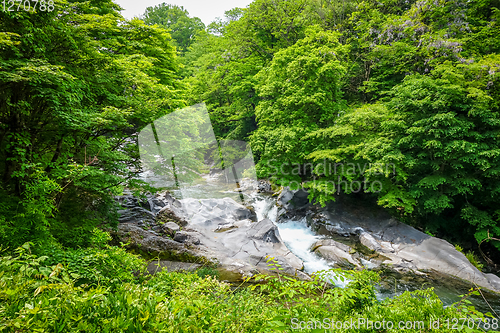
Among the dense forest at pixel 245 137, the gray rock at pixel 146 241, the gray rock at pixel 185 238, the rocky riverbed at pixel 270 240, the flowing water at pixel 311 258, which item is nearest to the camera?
the dense forest at pixel 245 137

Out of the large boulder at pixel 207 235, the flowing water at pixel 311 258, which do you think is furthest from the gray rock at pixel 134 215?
the flowing water at pixel 311 258

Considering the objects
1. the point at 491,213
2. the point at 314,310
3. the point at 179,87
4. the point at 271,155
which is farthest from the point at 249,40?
the point at 314,310

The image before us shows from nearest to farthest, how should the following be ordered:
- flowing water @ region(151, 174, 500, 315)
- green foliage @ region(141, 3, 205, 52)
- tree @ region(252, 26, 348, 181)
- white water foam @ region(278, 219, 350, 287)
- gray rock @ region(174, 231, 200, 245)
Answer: flowing water @ region(151, 174, 500, 315)
gray rock @ region(174, 231, 200, 245)
white water foam @ region(278, 219, 350, 287)
tree @ region(252, 26, 348, 181)
green foliage @ region(141, 3, 205, 52)

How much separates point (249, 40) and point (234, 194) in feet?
41.8

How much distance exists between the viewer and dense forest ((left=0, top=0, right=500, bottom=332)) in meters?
2.48

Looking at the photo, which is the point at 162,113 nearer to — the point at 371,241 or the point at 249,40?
the point at 371,241

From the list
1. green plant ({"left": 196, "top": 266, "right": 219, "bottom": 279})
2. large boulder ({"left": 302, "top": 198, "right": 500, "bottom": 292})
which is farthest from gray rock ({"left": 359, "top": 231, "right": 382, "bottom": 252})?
green plant ({"left": 196, "top": 266, "right": 219, "bottom": 279})

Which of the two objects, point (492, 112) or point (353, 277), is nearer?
point (353, 277)

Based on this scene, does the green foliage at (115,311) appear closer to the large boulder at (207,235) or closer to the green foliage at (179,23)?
the large boulder at (207,235)

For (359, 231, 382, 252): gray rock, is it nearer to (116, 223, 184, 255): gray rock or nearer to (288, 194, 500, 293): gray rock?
(288, 194, 500, 293): gray rock

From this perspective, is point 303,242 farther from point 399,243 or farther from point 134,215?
point 134,215

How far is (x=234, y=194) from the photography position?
16.3 meters

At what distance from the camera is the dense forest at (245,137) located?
8.13 feet

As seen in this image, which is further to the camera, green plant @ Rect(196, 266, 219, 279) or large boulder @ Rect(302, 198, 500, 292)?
large boulder @ Rect(302, 198, 500, 292)
